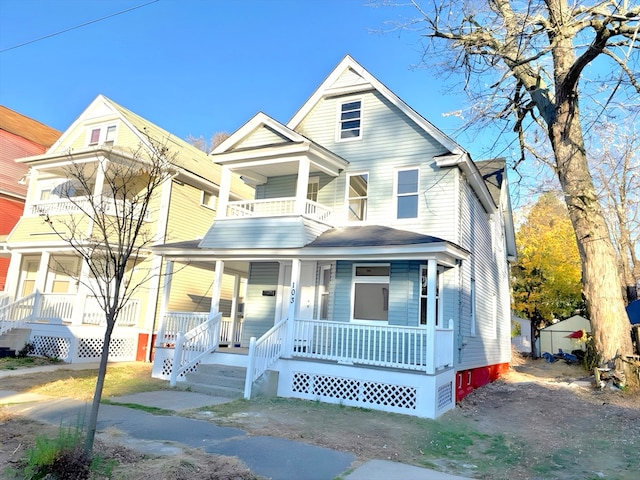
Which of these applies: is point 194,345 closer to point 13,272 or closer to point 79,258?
point 79,258

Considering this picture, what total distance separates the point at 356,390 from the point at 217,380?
3.49 meters

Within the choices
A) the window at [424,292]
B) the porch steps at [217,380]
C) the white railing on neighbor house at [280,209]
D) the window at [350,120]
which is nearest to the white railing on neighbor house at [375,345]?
the window at [424,292]

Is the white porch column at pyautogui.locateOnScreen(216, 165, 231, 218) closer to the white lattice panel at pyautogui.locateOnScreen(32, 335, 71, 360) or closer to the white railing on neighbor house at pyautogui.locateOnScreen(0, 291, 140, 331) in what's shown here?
the white railing on neighbor house at pyautogui.locateOnScreen(0, 291, 140, 331)

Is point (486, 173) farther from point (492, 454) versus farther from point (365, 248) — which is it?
point (492, 454)

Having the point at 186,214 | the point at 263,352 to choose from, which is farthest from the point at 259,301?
the point at 186,214

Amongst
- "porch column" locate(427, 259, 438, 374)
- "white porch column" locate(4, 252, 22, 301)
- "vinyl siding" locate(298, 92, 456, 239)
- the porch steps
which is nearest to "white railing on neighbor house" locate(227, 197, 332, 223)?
"vinyl siding" locate(298, 92, 456, 239)

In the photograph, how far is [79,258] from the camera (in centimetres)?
1827

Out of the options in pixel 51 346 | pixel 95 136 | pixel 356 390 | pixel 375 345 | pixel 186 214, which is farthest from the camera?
pixel 95 136

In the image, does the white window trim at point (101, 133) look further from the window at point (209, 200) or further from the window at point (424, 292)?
the window at point (424, 292)

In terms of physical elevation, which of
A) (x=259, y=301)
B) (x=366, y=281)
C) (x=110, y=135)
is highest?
(x=110, y=135)

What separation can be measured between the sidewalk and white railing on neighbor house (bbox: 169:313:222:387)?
7.56 ft

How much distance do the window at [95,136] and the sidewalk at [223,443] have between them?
41.1ft

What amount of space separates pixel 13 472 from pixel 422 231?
10309 millimetres

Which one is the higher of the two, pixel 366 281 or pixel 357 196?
pixel 357 196
